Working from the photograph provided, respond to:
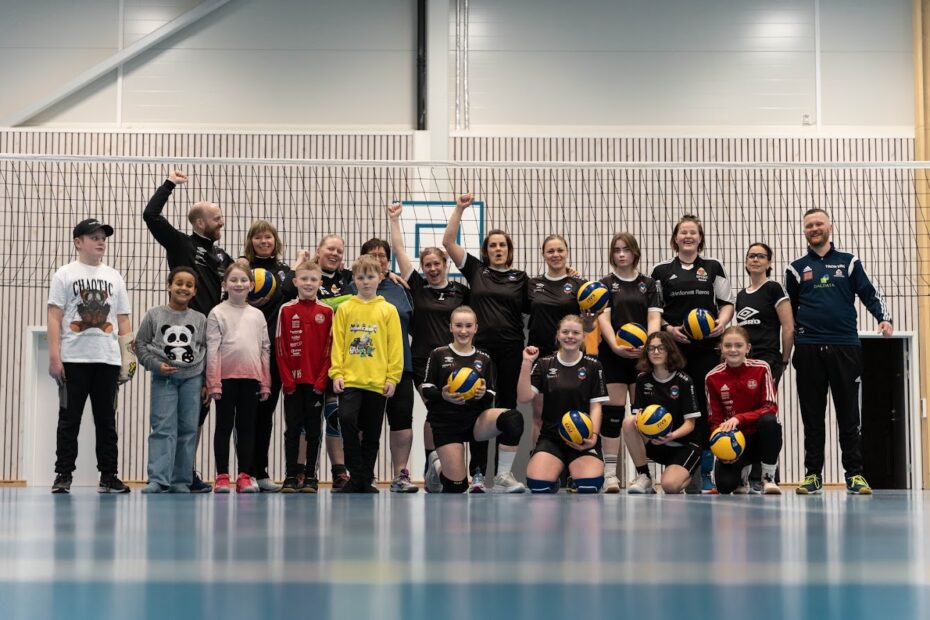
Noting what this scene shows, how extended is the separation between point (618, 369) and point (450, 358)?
4.45ft

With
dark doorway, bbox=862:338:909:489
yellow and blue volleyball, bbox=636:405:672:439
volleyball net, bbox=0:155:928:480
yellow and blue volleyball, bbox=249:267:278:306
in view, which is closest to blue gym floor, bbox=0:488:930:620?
yellow and blue volleyball, bbox=636:405:672:439

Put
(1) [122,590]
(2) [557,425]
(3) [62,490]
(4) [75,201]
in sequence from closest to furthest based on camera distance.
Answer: (1) [122,590] → (3) [62,490] → (2) [557,425] → (4) [75,201]

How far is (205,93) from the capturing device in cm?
1440

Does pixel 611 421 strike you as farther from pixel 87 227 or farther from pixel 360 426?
pixel 87 227

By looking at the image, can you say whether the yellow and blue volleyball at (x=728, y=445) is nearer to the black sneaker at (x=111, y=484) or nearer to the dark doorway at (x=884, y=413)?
the black sneaker at (x=111, y=484)

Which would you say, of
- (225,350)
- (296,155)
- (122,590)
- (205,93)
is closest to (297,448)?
(225,350)

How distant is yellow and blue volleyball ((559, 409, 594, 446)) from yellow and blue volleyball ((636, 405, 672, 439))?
406mm

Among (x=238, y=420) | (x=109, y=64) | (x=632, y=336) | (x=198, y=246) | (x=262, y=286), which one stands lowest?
(x=238, y=420)

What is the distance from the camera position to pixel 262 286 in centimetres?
696

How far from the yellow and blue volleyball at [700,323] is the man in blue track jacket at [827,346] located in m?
0.63

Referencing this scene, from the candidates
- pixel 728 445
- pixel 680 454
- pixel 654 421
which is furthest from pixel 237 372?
pixel 728 445

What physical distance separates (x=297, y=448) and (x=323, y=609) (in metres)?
5.32

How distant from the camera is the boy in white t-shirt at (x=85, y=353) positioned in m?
6.37

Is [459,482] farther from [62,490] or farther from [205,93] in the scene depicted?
[205,93]
